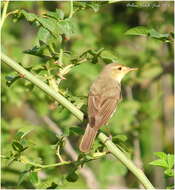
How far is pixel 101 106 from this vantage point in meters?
3.91

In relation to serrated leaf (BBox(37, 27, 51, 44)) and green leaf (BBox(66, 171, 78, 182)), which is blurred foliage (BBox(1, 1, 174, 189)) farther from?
serrated leaf (BBox(37, 27, 51, 44))

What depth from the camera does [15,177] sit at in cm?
574

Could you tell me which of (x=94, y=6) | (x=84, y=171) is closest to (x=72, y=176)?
(x=94, y=6)

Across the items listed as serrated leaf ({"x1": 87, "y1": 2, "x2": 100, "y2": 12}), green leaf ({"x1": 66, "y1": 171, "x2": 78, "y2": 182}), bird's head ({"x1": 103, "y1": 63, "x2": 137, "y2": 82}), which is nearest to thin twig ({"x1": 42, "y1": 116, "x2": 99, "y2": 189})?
bird's head ({"x1": 103, "y1": 63, "x2": 137, "y2": 82})

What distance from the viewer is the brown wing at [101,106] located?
11.3ft

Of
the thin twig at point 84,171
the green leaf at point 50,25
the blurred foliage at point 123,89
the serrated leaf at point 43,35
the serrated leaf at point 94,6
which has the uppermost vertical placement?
the serrated leaf at point 94,6

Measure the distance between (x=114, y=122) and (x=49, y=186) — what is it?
262cm

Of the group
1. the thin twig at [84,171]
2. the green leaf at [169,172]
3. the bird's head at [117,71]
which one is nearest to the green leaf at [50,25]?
the green leaf at [169,172]

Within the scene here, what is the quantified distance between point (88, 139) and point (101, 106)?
694 mm

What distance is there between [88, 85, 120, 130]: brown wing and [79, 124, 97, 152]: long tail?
43 mm

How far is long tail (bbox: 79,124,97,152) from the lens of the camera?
3099mm

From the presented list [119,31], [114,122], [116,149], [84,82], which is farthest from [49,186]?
[119,31]

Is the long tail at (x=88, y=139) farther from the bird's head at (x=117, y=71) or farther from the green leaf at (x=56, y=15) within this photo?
the bird's head at (x=117, y=71)

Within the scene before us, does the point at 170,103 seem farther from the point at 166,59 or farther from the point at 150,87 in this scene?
the point at 166,59
